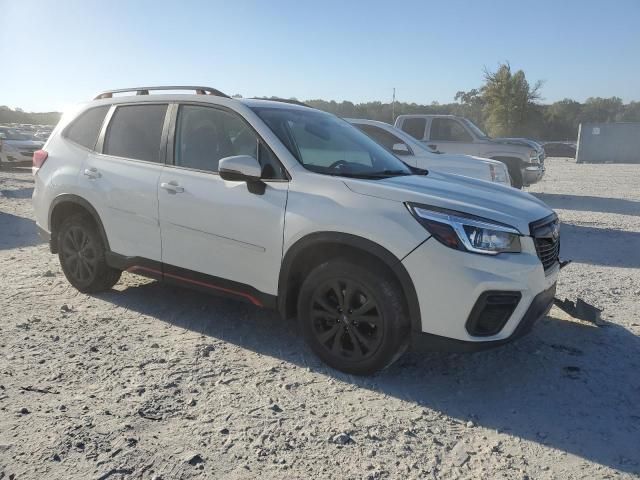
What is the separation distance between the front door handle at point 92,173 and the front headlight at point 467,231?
2886 mm

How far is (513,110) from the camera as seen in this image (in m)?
48.1

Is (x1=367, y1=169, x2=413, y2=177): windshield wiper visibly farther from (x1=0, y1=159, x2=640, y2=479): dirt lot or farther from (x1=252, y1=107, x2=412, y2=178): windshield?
(x1=0, y1=159, x2=640, y2=479): dirt lot

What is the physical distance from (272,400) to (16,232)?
670 centimetres

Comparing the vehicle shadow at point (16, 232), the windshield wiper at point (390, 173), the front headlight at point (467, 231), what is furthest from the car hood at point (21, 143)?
the front headlight at point (467, 231)

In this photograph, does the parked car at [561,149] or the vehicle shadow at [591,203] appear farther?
the parked car at [561,149]

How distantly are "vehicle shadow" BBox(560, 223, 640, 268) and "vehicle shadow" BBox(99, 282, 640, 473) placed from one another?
2.69 metres

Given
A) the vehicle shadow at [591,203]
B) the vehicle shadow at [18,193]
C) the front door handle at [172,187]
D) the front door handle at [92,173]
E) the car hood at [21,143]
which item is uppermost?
the front door handle at [92,173]

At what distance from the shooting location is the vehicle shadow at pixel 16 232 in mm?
7418

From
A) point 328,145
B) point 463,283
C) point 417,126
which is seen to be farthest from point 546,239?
point 417,126

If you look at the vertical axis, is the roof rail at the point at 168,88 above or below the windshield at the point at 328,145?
above

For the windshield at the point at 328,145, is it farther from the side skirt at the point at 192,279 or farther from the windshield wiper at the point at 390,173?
the side skirt at the point at 192,279

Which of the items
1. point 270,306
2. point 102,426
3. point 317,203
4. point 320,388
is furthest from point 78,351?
point 317,203

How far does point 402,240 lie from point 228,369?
148cm

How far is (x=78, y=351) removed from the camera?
3.85m
